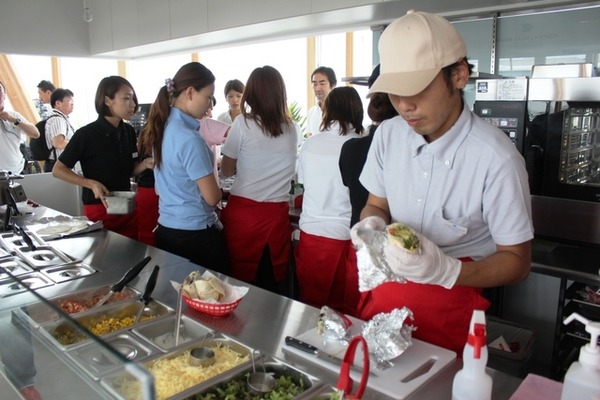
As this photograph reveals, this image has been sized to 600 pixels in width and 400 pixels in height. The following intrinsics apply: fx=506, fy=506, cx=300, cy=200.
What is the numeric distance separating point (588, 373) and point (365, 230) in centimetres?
59

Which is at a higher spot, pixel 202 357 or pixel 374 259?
pixel 374 259

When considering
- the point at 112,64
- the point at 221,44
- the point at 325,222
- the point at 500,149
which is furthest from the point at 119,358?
the point at 112,64

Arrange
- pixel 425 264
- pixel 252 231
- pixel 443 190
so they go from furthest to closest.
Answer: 1. pixel 252 231
2. pixel 443 190
3. pixel 425 264

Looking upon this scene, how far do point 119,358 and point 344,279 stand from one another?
2.00 meters

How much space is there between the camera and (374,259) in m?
1.29

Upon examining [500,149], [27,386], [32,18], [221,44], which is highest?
[32,18]

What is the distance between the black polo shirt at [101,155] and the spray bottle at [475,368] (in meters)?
2.46

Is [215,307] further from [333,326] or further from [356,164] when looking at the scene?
[356,164]

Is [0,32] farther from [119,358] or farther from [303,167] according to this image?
[119,358]

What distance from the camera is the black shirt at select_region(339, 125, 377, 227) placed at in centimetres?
216

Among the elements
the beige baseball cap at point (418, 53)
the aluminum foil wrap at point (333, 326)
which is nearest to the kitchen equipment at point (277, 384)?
the aluminum foil wrap at point (333, 326)

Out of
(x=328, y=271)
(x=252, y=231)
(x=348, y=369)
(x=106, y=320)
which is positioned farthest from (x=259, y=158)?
(x=348, y=369)

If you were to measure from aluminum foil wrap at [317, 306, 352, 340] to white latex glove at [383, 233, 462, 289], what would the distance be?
0.73ft

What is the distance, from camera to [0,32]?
578cm
